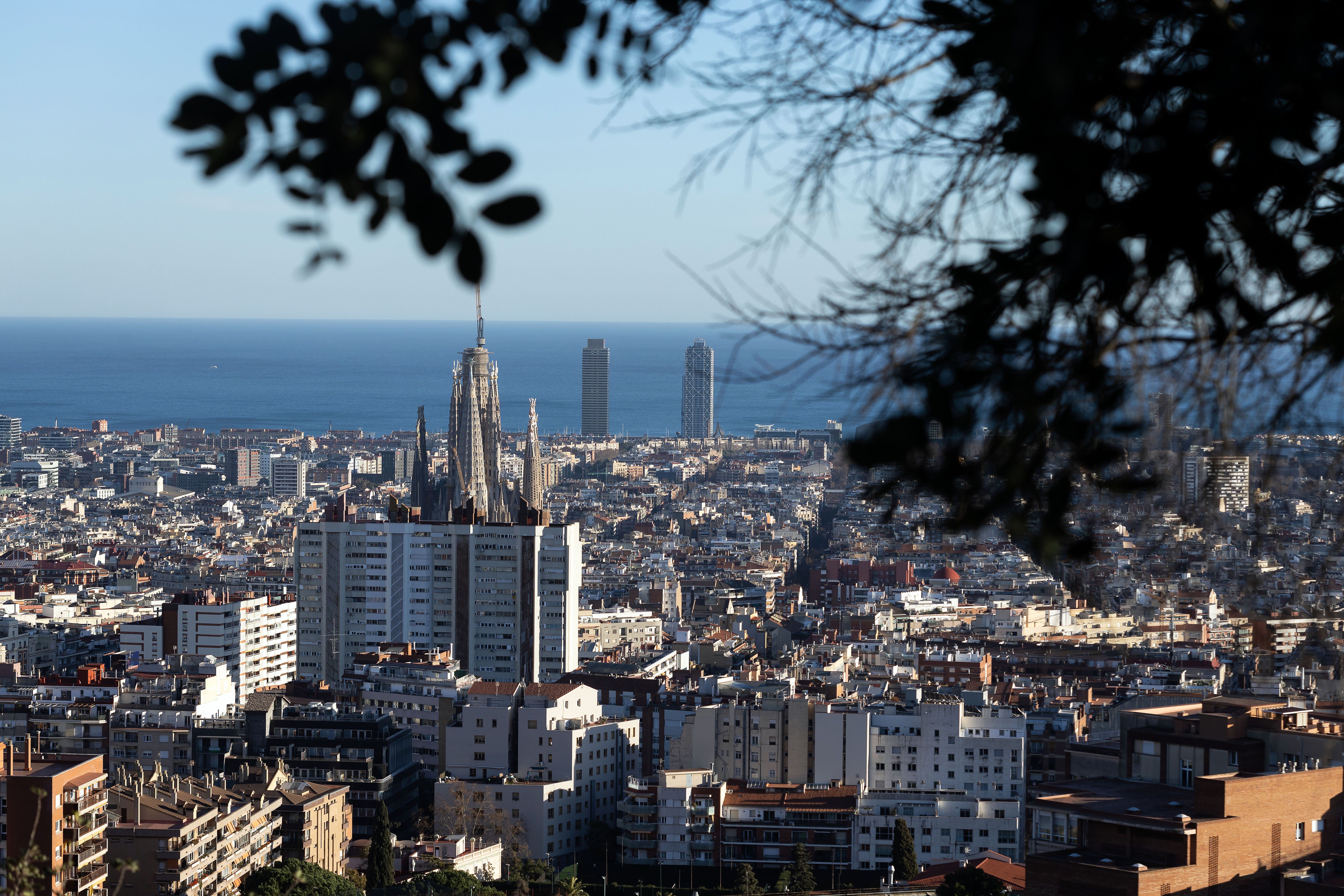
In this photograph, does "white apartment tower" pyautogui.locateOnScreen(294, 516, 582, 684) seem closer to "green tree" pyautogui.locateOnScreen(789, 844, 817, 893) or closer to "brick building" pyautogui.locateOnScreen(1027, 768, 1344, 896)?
"green tree" pyautogui.locateOnScreen(789, 844, 817, 893)

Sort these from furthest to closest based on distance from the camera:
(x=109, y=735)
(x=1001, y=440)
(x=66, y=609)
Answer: (x=66, y=609) < (x=109, y=735) < (x=1001, y=440)

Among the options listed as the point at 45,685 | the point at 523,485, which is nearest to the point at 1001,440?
the point at 45,685

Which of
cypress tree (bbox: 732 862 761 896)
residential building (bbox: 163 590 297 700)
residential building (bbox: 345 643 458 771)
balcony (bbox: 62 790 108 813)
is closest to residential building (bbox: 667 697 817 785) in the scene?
residential building (bbox: 345 643 458 771)

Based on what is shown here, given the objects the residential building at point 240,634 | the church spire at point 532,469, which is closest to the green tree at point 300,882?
the residential building at point 240,634

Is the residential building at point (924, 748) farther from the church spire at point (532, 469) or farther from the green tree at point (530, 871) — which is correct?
the church spire at point (532, 469)

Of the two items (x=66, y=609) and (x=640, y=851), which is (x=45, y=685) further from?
(x=66, y=609)
